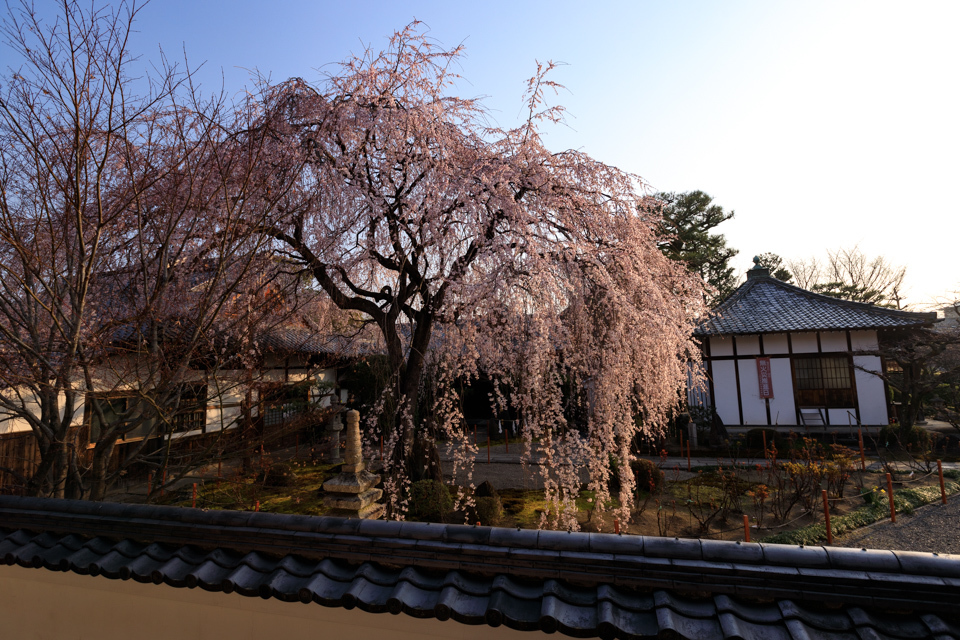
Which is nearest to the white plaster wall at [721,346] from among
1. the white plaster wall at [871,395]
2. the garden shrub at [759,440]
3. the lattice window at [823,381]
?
the lattice window at [823,381]

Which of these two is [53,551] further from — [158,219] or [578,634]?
[158,219]

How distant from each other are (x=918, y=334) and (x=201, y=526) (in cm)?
1952

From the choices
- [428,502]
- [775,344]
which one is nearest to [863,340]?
[775,344]

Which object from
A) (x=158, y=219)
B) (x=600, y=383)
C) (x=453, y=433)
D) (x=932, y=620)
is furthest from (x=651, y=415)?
(x=158, y=219)

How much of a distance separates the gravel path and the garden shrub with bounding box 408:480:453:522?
20.5 feet

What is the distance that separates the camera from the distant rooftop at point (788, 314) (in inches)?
569

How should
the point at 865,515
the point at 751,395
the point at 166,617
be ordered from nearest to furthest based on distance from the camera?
the point at 166,617, the point at 865,515, the point at 751,395

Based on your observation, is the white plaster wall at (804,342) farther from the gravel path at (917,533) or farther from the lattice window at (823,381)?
the gravel path at (917,533)

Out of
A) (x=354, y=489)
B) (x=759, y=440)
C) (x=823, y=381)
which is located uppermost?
(x=823, y=381)

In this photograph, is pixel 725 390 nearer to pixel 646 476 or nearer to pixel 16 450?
pixel 646 476

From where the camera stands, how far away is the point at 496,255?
17.8 feet

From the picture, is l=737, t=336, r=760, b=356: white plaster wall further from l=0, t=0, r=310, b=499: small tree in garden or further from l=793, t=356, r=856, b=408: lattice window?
l=0, t=0, r=310, b=499: small tree in garden

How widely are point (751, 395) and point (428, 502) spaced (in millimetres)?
12883

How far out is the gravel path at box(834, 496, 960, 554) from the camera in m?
7.15
